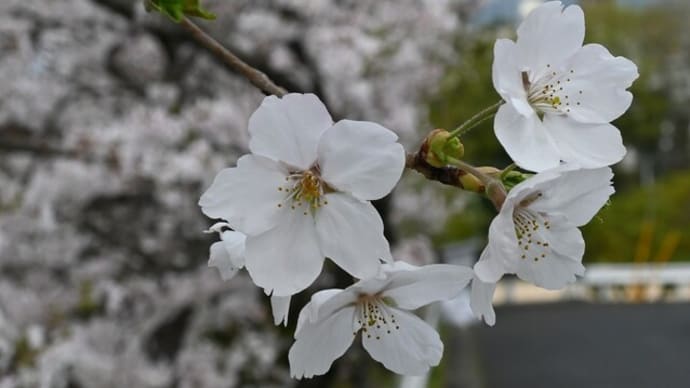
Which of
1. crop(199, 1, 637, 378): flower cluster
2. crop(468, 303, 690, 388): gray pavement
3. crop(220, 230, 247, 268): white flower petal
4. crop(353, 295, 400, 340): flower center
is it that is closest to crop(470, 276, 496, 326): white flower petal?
crop(199, 1, 637, 378): flower cluster

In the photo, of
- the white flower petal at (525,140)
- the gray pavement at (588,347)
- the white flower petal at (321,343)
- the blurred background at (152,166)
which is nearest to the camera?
the white flower petal at (525,140)

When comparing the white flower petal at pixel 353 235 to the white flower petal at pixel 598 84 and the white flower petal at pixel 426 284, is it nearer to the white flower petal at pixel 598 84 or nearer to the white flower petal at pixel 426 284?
the white flower petal at pixel 426 284

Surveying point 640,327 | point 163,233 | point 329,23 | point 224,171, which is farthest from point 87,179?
point 640,327

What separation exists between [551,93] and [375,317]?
269 mm

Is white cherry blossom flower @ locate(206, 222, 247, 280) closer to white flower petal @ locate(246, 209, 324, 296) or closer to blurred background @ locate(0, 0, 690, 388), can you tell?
white flower petal @ locate(246, 209, 324, 296)

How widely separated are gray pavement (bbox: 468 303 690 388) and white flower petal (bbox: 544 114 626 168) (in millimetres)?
4997

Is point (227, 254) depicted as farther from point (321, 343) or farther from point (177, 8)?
point (177, 8)

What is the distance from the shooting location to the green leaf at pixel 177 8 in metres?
0.72

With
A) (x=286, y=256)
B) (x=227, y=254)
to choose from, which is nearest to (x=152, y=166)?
(x=227, y=254)

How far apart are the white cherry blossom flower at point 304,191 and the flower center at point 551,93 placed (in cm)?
16

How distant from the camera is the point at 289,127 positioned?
0.65 meters

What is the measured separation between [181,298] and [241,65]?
9.21 ft

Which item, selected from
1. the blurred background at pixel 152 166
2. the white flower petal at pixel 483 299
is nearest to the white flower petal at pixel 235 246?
the white flower petal at pixel 483 299

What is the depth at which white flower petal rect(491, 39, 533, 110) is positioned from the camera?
25.7 inches
